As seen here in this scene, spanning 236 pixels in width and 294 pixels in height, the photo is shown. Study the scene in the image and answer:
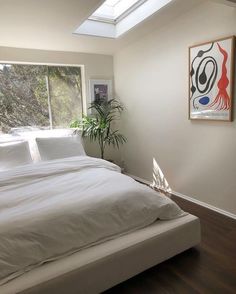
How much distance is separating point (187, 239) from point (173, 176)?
4.55 ft

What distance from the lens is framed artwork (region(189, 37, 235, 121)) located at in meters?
2.45

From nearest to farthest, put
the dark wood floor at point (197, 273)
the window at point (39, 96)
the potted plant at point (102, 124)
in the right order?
the dark wood floor at point (197, 273)
the window at point (39, 96)
the potted plant at point (102, 124)

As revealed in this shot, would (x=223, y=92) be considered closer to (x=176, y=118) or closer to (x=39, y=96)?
(x=176, y=118)

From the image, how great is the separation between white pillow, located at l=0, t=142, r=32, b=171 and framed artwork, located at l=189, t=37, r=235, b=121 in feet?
7.21

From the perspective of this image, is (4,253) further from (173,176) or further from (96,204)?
(173,176)

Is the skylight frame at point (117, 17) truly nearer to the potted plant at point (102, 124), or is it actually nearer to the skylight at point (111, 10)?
the skylight at point (111, 10)

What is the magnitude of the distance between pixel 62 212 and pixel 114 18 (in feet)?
8.98

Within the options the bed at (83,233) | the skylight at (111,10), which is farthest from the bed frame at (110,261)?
the skylight at (111,10)

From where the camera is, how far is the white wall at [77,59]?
11.5ft

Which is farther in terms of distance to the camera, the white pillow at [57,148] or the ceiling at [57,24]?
the white pillow at [57,148]

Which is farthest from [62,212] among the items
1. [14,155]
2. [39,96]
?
[39,96]

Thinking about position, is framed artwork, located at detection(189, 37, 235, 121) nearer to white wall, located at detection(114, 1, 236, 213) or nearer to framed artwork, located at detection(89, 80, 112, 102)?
white wall, located at detection(114, 1, 236, 213)

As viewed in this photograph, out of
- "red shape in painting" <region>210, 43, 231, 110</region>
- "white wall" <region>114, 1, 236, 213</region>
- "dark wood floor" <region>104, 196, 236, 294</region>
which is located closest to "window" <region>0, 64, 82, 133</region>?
"white wall" <region>114, 1, 236, 213</region>

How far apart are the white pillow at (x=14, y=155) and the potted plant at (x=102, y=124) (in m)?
1.03
